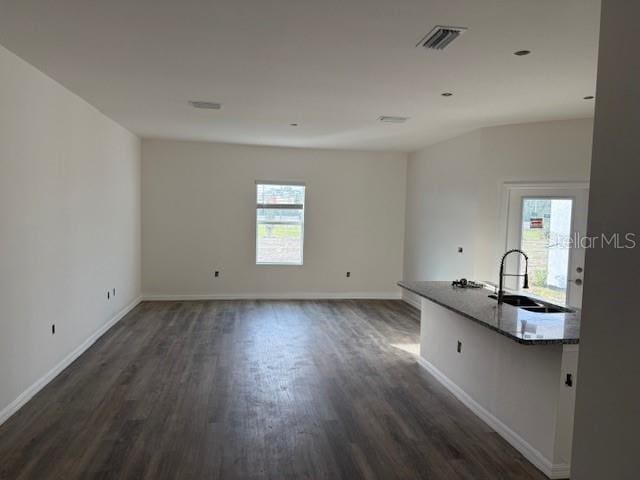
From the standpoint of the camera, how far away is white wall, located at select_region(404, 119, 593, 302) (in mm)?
5008

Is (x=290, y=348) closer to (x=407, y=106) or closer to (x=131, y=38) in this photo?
(x=407, y=106)

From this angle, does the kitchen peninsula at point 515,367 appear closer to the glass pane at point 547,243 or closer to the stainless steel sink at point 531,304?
the stainless steel sink at point 531,304

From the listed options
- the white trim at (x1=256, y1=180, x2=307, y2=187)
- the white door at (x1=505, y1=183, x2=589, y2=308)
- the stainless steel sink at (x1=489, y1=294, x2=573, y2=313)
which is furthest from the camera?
the white trim at (x1=256, y1=180, x2=307, y2=187)

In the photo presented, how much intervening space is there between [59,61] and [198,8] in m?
1.65

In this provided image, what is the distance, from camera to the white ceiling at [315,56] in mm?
2443

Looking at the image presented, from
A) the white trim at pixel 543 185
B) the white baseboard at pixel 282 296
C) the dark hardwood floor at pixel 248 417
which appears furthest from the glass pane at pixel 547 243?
the white baseboard at pixel 282 296

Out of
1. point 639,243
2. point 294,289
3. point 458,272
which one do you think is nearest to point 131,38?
point 639,243

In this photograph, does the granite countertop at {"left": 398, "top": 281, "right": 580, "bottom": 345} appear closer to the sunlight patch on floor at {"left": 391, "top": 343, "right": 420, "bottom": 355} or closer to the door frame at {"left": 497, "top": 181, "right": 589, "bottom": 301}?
the sunlight patch on floor at {"left": 391, "top": 343, "right": 420, "bottom": 355}

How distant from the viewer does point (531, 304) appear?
3.69 metres

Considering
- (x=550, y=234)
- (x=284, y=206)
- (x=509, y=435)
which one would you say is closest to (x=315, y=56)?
(x=509, y=435)

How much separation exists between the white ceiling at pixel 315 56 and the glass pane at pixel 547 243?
1038mm

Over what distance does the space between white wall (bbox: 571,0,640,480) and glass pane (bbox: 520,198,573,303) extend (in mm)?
4013

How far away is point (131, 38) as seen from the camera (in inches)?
113

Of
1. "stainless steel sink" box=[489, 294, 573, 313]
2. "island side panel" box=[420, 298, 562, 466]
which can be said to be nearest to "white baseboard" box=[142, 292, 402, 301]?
"island side panel" box=[420, 298, 562, 466]
